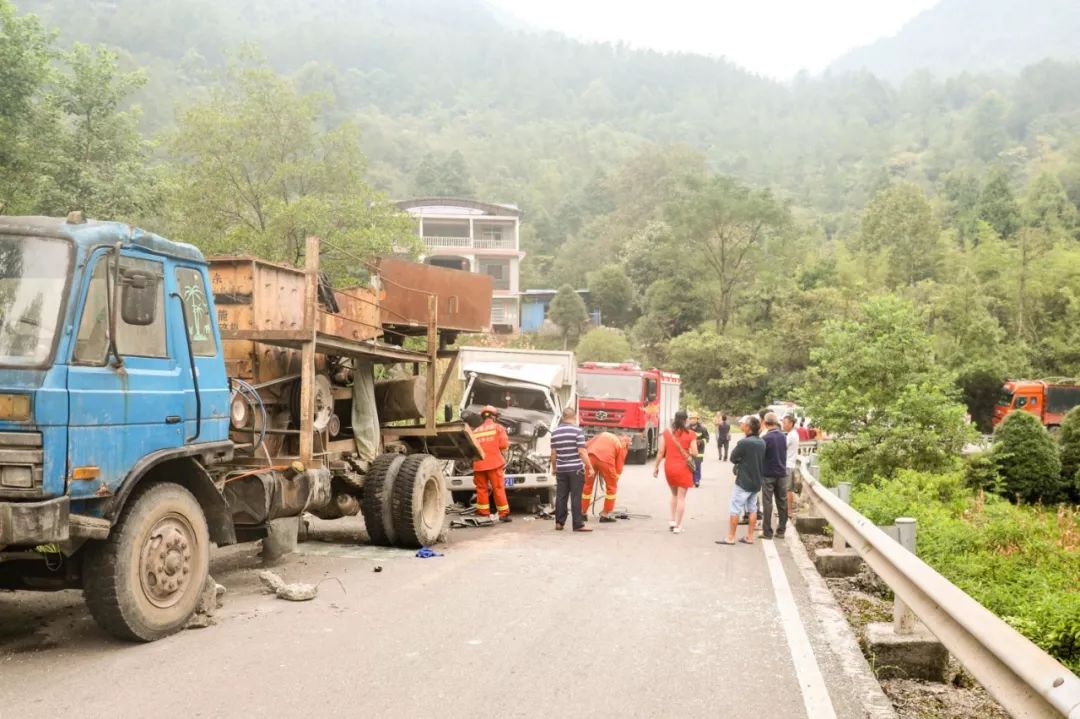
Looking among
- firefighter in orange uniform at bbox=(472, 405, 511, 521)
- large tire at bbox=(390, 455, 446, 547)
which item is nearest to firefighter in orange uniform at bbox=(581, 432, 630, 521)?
firefighter in orange uniform at bbox=(472, 405, 511, 521)

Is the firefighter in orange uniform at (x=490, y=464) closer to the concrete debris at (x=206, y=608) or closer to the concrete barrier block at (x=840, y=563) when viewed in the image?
the concrete barrier block at (x=840, y=563)

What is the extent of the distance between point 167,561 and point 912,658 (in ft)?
15.7

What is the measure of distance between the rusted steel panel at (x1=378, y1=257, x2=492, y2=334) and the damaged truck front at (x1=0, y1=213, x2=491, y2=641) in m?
2.28

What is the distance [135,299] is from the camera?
5988 mm

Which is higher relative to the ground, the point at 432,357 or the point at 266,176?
the point at 266,176

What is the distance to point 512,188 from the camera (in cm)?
11238

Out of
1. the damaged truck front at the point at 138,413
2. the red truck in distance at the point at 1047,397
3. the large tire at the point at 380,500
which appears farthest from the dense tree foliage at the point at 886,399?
the red truck in distance at the point at 1047,397

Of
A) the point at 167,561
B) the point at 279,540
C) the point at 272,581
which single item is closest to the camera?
the point at 167,561

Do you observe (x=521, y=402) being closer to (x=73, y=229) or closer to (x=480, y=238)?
(x=73, y=229)

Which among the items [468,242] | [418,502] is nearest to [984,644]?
[418,502]

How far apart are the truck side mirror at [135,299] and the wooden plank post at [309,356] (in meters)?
2.79

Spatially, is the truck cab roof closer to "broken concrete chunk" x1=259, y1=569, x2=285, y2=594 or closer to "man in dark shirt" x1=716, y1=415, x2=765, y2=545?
"broken concrete chunk" x1=259, y1=569, x2=285, y2=594

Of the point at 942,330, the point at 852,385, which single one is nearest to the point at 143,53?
the point at 942,330

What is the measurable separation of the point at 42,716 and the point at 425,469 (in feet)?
20.1
